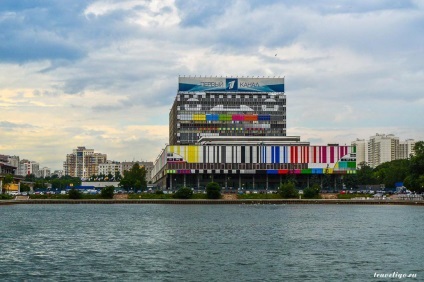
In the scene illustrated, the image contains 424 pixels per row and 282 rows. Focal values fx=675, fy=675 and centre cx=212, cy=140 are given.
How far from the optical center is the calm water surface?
5506 cm

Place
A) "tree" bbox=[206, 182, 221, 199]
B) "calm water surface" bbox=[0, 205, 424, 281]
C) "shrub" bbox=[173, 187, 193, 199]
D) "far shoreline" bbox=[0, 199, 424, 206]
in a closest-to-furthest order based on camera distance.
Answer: "calm water surface" bbox=[0, 205, 424, 281] → "far shoreline" bbox=[0, 199, 424, 206] → "shrub" bbox=[173, 187, 193, 199] → "tree" bbox=[206, 182, 221, 199]

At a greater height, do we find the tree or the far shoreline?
the tree

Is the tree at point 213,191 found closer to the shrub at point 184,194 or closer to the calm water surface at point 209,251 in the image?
the shrub at point 184,194

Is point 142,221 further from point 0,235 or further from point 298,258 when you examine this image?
point 298,258

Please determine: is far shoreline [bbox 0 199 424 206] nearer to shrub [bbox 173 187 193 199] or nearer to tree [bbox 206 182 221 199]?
shrub [bbox 173 187 193 199]

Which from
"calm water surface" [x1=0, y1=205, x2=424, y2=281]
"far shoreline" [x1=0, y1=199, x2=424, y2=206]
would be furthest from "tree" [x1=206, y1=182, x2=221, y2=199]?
"calm water surface" [x1=0, y1=205, x2=424, y2=281]

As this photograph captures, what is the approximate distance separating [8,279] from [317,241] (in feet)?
129

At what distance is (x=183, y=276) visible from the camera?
53.8 meters

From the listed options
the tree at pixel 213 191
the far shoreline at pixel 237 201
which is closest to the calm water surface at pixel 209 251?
the far shoreline at pixel 237 201

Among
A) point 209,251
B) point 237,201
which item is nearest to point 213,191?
point 237,201

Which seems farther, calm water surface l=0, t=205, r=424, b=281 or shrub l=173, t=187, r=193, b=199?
shrub l=173, t=187, r=193, b=199

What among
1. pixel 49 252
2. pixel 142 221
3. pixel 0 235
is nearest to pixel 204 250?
pixel 49 252

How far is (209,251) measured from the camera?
227 feet

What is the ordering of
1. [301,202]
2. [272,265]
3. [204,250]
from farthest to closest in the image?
A: [301,202]
[204,250]
[272,265]
